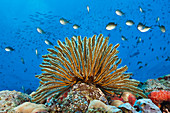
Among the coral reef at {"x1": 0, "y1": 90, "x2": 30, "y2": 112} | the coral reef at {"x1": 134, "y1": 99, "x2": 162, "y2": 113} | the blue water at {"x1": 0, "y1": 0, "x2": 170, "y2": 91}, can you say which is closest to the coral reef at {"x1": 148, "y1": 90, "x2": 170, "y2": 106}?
the coral reef at {"x1": 134, "y1": 99, "x2": 162, "y2": 113}

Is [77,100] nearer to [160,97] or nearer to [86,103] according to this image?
[86,103]

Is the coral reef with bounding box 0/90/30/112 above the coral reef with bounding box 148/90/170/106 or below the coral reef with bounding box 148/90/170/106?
above

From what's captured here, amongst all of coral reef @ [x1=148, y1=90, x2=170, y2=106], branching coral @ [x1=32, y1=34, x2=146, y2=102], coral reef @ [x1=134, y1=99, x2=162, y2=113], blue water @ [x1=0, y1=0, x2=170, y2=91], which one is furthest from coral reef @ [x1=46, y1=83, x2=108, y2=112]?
blue water @ [x1=0, y1=0, x2=170, y2=91]

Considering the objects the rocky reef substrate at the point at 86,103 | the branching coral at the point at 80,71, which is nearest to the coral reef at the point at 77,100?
the rocky reef substrate at the point at 86,103

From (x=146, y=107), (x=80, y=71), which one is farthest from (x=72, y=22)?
(x=146, y=107)

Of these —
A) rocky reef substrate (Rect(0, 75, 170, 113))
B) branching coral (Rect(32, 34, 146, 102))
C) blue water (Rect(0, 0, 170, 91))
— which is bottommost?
rocky reef substrate (Rect(0, 75, 170, 113))

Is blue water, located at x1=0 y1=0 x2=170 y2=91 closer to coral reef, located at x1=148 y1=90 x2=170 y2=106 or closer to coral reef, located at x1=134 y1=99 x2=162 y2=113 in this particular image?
coral reef, located at x1=148 y1=90 x2=170 y2=106

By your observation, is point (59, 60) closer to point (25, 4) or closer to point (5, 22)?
point (25, 4)

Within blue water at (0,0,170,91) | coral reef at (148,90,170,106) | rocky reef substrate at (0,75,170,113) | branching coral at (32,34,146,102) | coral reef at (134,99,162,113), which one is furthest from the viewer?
blue water at (0,0,170,91)

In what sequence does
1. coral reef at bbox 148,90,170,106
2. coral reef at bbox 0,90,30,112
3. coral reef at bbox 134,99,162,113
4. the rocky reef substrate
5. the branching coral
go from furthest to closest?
coral reef at bbox 148,90,170,106
the branching coral
coral reef at bbox 0,90,30,112
coral reef at bbox 134,99,162,113
the rocky reef substrate

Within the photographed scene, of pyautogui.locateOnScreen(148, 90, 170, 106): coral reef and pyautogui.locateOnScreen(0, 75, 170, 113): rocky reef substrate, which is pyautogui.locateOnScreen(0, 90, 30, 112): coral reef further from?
pyautogui.locateOnScreen(148, 90, 170, 106): coral reef

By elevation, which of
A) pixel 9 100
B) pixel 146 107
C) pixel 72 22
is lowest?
pixel 146 107

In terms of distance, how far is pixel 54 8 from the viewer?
38.8 metres

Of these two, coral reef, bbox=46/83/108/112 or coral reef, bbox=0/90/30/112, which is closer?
coral reef, bbox=46/83/108/112
